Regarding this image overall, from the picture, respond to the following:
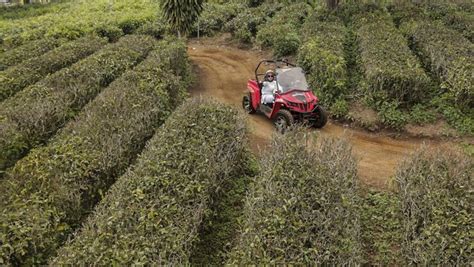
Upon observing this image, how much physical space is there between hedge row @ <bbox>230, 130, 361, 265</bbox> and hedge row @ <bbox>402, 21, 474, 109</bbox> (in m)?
6.96

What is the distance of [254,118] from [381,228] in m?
7.26

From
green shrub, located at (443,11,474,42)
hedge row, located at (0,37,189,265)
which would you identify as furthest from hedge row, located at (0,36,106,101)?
green shrub, located at (443,11,474,42)

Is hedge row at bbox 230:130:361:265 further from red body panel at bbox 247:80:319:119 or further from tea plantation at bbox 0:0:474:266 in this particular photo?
red body panel at bbox 247:80:319:119

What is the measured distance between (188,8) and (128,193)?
55.3ft

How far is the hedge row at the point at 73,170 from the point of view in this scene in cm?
788

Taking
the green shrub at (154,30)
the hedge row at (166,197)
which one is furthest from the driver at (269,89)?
the green shrub at (154,30)

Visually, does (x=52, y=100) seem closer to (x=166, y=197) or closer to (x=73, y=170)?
(x=73, y=170)

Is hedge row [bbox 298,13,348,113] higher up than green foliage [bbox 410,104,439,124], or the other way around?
hedge row [bbox 298,13,348,113]

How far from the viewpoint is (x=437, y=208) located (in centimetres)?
822

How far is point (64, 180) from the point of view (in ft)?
30.0

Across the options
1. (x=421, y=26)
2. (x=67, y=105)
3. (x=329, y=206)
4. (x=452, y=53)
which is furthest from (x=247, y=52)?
(x=329, y=206)

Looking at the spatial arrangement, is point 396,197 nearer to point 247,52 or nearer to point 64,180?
point 64,180

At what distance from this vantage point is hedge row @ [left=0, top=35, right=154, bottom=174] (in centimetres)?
1166

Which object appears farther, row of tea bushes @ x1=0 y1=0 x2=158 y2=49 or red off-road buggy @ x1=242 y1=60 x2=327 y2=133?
row of tea bushes @ x1=0 y1=0 x2=158 y2=49
